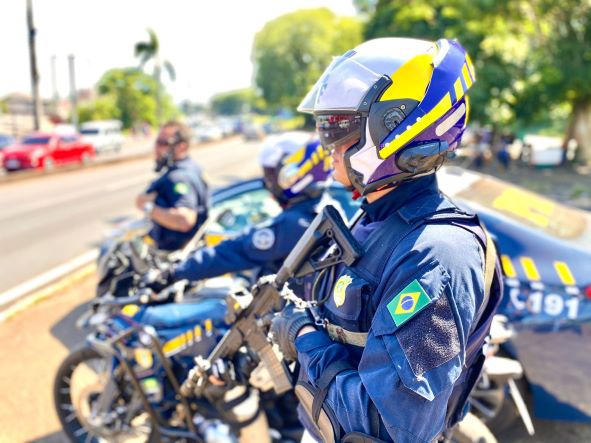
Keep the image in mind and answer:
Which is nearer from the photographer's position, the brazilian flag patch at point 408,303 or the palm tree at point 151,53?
the brazilian flag patch at point 408,303

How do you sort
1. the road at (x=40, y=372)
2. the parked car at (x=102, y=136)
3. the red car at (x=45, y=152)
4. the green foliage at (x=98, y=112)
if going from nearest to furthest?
the road at (x=40, y=372) → the red car at (x=45, y=152) → the parked car at (x=102, y=136) → the green foliage at (x=98, y=112)

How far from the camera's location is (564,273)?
114 inches

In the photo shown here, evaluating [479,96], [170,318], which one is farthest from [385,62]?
[479,96]

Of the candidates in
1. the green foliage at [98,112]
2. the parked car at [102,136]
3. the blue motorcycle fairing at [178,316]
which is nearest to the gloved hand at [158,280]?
the blue motorcycle fairing at [178,316]

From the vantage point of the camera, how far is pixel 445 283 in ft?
4.19

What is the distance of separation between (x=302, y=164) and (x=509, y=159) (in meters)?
17.5

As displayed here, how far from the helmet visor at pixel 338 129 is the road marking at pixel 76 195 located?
10644 millimetres

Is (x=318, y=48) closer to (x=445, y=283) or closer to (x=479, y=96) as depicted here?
(x=479, y=96)

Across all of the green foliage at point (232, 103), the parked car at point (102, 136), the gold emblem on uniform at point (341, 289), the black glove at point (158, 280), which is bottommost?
the green foliage at point (232, 103)

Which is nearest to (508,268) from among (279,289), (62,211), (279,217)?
(279,217)

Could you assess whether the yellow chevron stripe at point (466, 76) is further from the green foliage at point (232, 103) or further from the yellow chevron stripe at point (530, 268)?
the green foliage at point (232, 103)

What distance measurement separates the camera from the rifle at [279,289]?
1619 mm

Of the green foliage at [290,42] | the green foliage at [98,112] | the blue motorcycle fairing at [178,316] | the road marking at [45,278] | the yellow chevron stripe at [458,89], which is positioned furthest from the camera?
the green foliage at [98,112]

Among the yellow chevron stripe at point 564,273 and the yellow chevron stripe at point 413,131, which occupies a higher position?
the yellow chevron stripe at point 413,131
